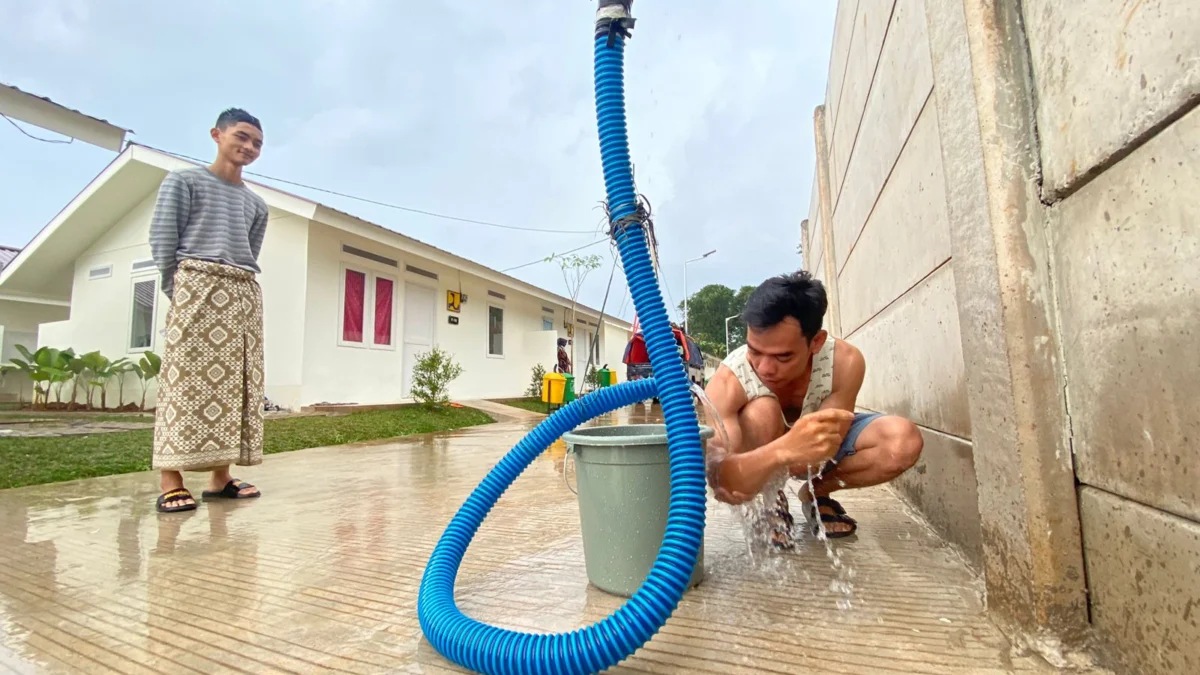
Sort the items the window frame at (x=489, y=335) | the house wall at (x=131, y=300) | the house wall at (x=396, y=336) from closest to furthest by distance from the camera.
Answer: the house wall at (x=131, y=300) < the house wall at (x=396, y=336) < the window frame at (x=489, y=335)

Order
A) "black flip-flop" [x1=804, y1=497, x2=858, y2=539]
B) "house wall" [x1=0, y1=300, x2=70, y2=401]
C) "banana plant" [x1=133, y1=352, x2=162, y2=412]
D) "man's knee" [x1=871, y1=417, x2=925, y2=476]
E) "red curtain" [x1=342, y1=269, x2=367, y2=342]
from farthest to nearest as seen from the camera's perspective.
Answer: "house wall" [x1=0, y1=300, x2=70, y2=401] < "red curtain" [x1=342, y1=269, x2=367, y2=342] < "banana plant" [x1=133, y1=352, x2=162, y2=412] < "black flip-flop" [x1=804, y1=497, x2=858, y2=539] < "man's knee" [x1=871, y1=417, x2=925, y2=476]

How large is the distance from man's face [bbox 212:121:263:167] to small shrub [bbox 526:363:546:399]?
1128 cm

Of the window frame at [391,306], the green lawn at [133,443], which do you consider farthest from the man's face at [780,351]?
the window frame at [391,306]

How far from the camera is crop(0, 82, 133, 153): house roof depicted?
681 cm

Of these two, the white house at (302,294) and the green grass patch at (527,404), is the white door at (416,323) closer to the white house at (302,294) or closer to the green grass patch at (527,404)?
the white house at (302,294)

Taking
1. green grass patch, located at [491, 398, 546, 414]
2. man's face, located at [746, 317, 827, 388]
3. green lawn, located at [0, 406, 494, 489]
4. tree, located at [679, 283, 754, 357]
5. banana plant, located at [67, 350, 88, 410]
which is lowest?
green lawn, located at [0, 406, 494, 489]

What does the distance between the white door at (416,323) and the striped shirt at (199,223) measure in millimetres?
7545

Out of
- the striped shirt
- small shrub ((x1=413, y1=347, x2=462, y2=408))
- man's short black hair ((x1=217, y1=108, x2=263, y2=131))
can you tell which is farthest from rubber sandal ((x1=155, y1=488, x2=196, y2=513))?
small shrub ((x1=413, y1=347, x2=462, y2=408))

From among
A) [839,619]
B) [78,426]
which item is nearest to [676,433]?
[839,619]

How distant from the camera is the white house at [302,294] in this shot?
8.38 meters

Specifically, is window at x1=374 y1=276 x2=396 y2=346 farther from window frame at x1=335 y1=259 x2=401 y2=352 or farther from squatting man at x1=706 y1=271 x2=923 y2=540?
squatting man at x1=706 y1=271 x2=923 y2=540

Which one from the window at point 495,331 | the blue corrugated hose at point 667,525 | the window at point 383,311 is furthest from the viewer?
the window at point 495,331

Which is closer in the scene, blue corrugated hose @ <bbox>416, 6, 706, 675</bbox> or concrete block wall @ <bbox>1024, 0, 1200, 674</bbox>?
concrete block wall @ <bbox>1024, 0, 1200, 674</bbox>

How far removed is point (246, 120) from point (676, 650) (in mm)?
2928
